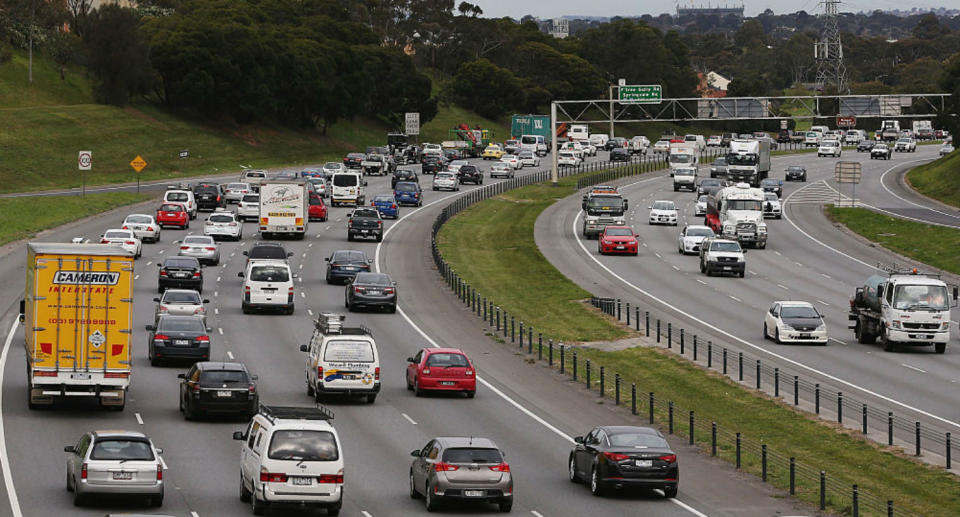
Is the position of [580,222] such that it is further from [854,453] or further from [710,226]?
[854,453]

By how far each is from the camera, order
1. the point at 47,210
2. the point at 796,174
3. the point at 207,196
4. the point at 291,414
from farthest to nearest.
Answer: the point at 796,174 < the point at 207,196 < the point at 47,210 < the point at 291,414

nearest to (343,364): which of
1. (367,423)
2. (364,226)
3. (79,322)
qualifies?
(367,423)

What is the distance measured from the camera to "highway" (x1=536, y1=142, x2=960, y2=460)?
44250 millimetres

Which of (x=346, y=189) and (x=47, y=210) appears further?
(x=346, y=189)

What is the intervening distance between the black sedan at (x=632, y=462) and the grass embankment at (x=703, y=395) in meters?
3.20

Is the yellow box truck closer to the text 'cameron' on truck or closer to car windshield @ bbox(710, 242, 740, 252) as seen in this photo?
the text 'cameron' on truck

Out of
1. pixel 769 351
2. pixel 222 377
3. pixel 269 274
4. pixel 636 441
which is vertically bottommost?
pixel 769 351

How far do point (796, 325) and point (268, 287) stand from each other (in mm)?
18732

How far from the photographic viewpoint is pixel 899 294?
4994 centimetres

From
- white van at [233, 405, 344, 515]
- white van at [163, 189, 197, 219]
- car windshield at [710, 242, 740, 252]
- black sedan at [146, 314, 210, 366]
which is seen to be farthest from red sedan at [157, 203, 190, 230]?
white van at [233, 405, 344, 515]

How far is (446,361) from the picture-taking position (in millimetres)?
40938

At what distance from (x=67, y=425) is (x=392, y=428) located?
7458mm

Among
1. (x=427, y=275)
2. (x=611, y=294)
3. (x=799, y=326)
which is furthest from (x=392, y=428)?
(x=427, y=275)

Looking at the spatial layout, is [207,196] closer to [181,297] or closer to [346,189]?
[346,189]
